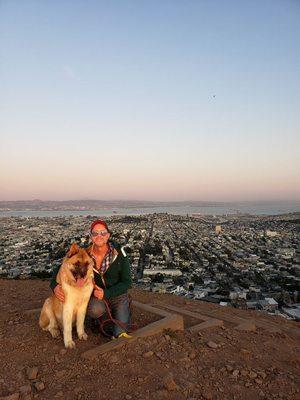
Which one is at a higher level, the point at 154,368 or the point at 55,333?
the point at 55,333

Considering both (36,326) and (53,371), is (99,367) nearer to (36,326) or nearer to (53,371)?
(53,371)

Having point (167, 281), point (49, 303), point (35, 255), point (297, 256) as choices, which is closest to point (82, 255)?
point (49, 303)

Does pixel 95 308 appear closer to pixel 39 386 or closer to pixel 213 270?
pixel 39 386

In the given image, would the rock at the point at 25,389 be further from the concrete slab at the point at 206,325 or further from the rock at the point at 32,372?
the concrete slab at the point at 206,325

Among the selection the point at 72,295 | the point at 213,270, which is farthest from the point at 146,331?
the point at 213,270

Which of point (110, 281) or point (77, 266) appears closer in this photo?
point (77, 266)

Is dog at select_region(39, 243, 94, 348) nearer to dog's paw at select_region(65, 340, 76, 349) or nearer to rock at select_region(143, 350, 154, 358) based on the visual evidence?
dog's paw at select_region(65, 340, 76, 349)

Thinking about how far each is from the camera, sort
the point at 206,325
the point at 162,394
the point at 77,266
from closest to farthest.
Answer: the point at 162,394
the point at 77,266
the point at 206,325
